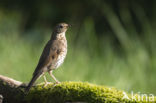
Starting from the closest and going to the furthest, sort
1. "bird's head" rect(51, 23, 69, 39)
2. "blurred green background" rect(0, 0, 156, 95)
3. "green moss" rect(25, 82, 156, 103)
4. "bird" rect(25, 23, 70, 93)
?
"green moss" rect(25, 82, 156, 103)
"bird" rect(25, 23, 70, 93)
"bird's head" rect(51, 23, 69, 39)
"blurred green background" rect(0, 0, 156, 95)

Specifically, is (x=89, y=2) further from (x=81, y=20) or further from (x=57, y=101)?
(x=57, y=101)

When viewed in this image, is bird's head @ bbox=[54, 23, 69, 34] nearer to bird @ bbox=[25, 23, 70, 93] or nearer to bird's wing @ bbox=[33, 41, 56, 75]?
bird @ bbox=[25, 23, 70, 93]

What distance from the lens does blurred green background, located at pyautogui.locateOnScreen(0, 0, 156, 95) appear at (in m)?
7.56

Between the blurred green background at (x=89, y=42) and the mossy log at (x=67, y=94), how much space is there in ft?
7.65

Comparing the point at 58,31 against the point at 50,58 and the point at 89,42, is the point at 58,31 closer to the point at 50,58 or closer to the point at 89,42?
the point at 50,58

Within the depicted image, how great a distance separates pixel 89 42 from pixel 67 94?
4.15 meters

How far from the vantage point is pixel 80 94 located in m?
4.33

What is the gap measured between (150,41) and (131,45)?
16.5 inches

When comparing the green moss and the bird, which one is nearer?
the green moss

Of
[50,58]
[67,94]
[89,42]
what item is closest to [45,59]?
[50,58]

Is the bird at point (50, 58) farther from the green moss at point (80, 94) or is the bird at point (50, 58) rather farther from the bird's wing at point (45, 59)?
the green moss at point (80, 94)

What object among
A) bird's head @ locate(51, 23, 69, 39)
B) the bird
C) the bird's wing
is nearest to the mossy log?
the bird

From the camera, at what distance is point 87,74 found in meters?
7.43

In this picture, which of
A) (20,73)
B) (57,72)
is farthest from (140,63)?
(20,73)
